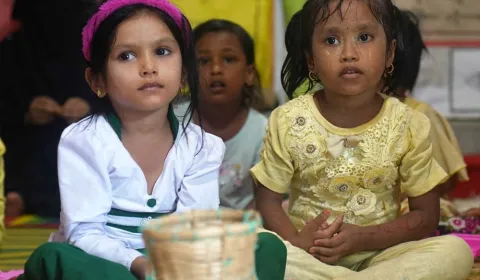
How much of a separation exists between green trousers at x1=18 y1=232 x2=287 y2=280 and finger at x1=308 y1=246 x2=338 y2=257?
0.23m

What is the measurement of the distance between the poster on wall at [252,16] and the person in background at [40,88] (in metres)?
0.56

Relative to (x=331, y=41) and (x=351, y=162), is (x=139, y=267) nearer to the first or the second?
(x=351, y=162)

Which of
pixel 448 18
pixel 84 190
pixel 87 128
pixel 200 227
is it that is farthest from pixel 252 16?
pixel 200 227

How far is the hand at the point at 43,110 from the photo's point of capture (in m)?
3.55

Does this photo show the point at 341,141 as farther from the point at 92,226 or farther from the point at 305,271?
the point at 92,226

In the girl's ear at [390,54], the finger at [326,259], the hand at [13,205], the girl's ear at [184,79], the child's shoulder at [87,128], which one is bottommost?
the hand at [13,205]

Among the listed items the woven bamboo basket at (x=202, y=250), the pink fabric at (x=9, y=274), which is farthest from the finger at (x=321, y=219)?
the pink fabric at (x=9, y=274)

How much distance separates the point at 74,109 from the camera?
11.5 feet

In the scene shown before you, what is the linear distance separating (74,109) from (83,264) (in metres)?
1.82

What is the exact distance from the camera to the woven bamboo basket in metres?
1.37

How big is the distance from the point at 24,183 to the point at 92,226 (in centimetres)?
185

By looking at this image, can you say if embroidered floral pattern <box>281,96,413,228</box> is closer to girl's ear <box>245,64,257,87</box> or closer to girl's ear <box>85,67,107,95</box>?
girl's ear <box>85,67,107,95</box>

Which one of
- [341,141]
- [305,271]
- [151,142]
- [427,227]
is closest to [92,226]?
[151,142]

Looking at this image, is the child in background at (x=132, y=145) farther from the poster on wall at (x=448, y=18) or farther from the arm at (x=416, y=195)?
the poster on wall at (x=448, y=18)
